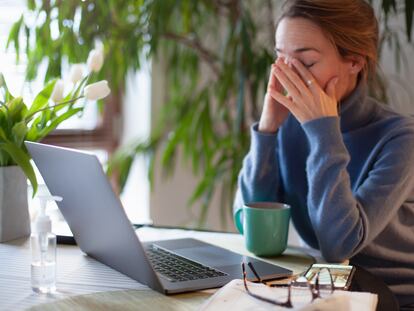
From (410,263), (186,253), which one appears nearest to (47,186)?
(186,253)

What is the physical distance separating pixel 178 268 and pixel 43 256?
227mm

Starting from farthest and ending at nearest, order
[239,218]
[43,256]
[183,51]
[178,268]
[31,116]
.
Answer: [183,51]
[239,218]
[31,116]
[178,268]
[43,256]

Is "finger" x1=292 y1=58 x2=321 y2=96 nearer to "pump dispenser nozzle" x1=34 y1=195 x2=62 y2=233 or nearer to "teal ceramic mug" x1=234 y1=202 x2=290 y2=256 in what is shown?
"teal ceramic mug" x1=234 y1=202 x2=290 y2=256

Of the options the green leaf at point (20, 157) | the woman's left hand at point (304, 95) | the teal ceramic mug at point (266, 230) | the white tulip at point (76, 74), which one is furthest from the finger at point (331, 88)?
the green leaf at point (20, 157)

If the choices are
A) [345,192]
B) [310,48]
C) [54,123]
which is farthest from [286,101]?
[54,123]

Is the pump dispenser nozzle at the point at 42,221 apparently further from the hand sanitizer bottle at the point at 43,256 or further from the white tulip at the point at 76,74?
the white tulip at the point at 76,74

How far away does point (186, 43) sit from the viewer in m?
2.34

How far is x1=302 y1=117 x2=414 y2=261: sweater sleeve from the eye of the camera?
1.20 m

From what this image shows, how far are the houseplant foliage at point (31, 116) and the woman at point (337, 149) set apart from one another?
0.39 m

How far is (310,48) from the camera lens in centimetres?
133

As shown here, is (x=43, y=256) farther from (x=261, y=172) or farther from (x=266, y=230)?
(x=261, y=172)

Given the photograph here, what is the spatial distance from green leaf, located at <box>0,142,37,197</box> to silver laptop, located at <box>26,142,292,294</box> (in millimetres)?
78

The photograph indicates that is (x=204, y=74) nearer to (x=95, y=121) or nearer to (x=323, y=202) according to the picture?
(x=95, y=121)

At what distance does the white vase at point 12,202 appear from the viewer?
1.26 meters
